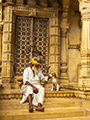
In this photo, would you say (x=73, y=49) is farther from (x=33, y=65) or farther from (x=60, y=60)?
(x=33, y=65)

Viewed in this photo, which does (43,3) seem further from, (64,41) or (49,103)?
(49,103)

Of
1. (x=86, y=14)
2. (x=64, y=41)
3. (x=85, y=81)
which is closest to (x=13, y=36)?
(x=64, y=41)

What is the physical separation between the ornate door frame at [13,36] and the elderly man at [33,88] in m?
2.64

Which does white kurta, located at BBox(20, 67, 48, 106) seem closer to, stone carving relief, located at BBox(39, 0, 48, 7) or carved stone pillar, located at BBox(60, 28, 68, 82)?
carved stone pillar, located at BBox(60, 28, 68, 82)

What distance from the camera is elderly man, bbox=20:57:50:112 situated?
6.04 metres

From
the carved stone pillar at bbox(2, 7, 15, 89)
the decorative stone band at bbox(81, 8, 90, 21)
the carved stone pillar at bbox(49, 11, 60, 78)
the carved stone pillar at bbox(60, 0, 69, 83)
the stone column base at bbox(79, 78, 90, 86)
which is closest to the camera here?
the stone column base at bbox(79, 78, 90, 86)

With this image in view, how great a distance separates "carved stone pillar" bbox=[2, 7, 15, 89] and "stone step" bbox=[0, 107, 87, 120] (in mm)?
3431

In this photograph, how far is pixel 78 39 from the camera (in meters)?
10.2

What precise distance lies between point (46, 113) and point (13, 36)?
467cm

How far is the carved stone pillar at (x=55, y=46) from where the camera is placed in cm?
943

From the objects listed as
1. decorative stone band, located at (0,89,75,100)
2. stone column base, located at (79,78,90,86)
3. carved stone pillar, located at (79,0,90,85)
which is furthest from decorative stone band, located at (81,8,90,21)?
decorative stone band, located at (0,89,75,100)

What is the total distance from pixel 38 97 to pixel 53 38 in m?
3.98

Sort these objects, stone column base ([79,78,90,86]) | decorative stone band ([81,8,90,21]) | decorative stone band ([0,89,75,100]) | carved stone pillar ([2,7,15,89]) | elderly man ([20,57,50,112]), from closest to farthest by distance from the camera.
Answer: elderly man ([20,57,50,112]) < decorative stone band ([0,89,75,100]) < stone column base ([79,78,90,86]) < decorative stone band ([81,8,90,21]) < carved stone pillar ([2,7,15,89])

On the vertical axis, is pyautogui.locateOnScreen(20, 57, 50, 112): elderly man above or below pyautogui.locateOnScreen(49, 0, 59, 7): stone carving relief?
below
